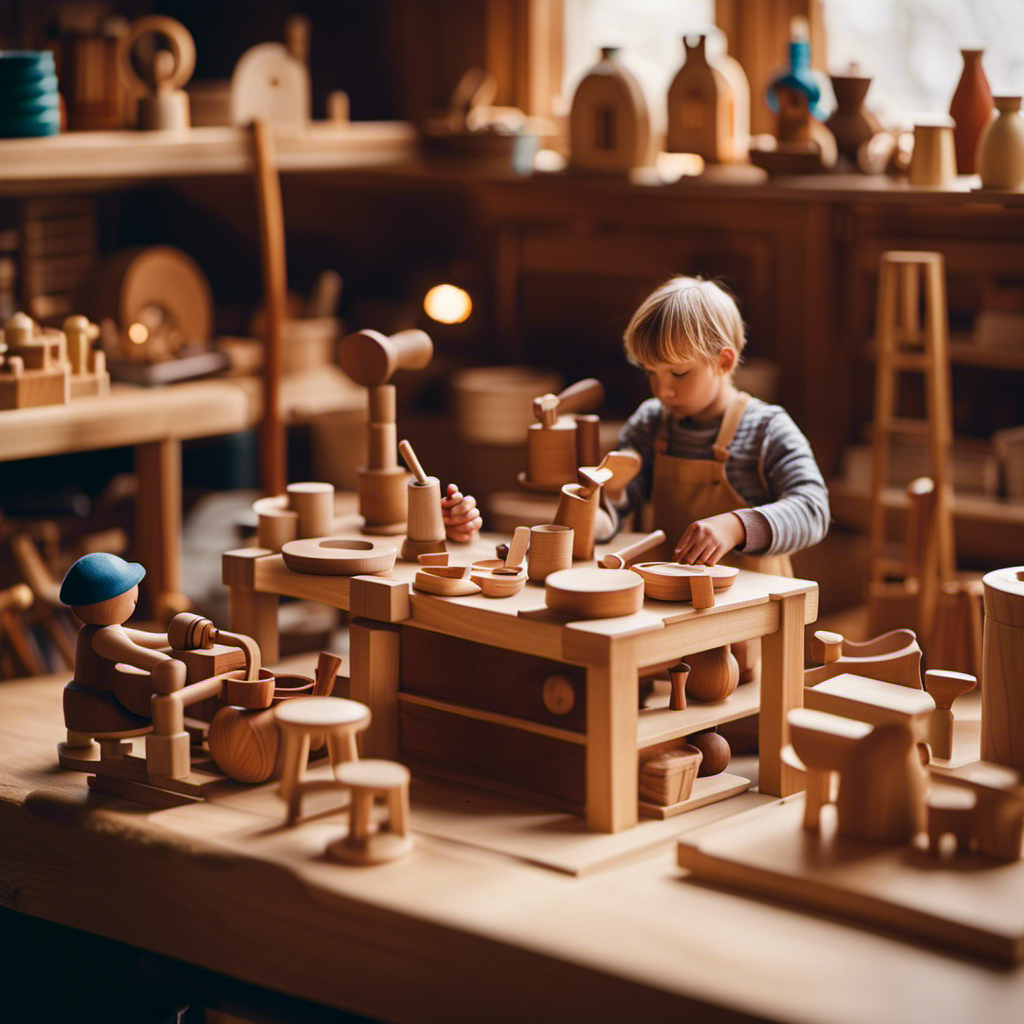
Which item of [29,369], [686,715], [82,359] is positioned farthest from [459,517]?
[82,359]

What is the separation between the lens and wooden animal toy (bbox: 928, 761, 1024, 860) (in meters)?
2.26

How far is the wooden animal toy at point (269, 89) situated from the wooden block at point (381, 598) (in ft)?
7.78

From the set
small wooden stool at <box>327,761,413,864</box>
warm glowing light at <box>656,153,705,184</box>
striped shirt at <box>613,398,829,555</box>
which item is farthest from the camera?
warm glowing light at <box>656,153,705,184</box>

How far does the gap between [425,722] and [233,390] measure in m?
1.84

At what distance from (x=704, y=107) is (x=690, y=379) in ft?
6.33

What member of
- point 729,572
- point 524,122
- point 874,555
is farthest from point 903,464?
point 729,572

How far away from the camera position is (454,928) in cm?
216

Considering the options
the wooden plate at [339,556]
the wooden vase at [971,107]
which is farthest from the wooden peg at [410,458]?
the wooden vase at [971,107]

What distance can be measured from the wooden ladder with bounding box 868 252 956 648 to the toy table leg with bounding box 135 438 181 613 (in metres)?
1.80

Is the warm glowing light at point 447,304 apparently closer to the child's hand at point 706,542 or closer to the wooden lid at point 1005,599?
the child's hand at point 706,542

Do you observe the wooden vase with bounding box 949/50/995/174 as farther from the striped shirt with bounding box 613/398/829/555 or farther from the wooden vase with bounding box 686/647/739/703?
the wooden vase with bounding box 686/647/739/703


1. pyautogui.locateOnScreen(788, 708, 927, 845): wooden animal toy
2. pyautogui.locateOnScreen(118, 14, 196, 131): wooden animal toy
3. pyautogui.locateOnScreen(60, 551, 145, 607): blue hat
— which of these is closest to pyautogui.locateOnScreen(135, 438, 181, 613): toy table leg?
pyautogui.locateOnScreen(118, 14, 196, 131): wooden animal toy

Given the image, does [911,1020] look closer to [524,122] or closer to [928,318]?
[928,318]

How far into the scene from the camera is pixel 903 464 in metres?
4.60
